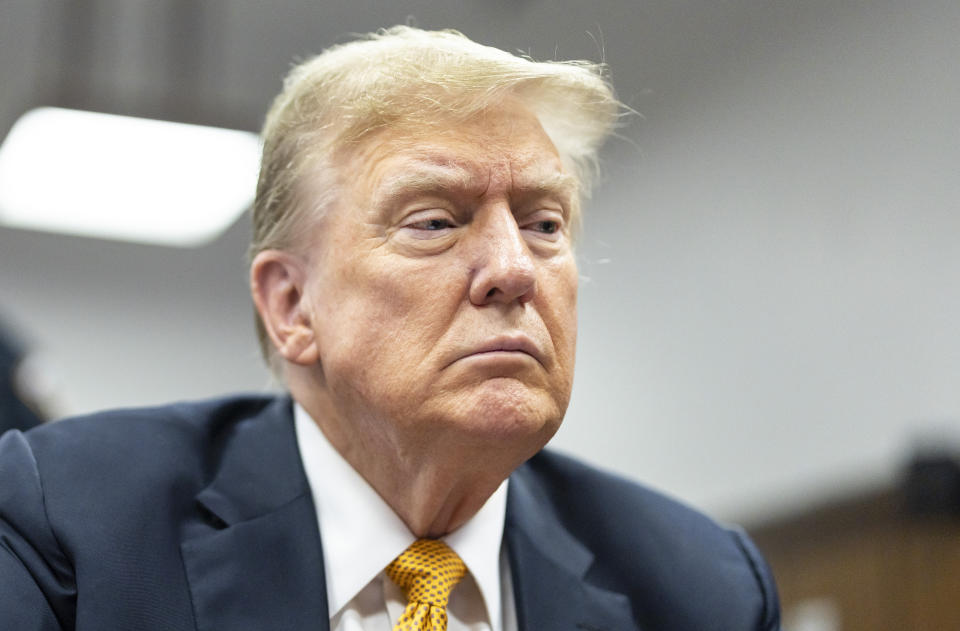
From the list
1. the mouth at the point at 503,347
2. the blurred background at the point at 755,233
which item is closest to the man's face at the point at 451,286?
the mouth at the point at 503,347

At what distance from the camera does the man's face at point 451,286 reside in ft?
5.02

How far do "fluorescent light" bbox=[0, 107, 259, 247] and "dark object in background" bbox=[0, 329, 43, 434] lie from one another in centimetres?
141

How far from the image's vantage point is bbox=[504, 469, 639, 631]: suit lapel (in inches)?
67.3

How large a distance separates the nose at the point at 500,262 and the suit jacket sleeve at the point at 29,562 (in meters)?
0.64

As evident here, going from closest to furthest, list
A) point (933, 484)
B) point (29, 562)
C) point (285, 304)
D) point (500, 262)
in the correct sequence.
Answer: point (29, 562), point (500, 262), point (285, 304), point (933, 484)

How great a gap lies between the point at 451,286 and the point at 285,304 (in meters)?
0.38

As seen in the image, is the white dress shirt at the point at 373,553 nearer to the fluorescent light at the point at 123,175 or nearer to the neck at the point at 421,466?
the neck at the point at 421,466

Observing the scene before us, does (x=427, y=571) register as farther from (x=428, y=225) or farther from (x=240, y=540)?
(x=428, y=225)

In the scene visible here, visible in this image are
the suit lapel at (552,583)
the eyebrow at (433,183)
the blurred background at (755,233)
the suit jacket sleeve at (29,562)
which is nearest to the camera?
the suit jacket sleeve at (29,562)

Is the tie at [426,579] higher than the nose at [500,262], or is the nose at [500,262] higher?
the nose at [500,262]

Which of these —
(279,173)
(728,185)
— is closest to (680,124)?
(728,185)

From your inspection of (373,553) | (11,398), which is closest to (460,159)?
(373,553)

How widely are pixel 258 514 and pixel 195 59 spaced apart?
3.87 m

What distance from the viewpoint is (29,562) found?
1.45m
